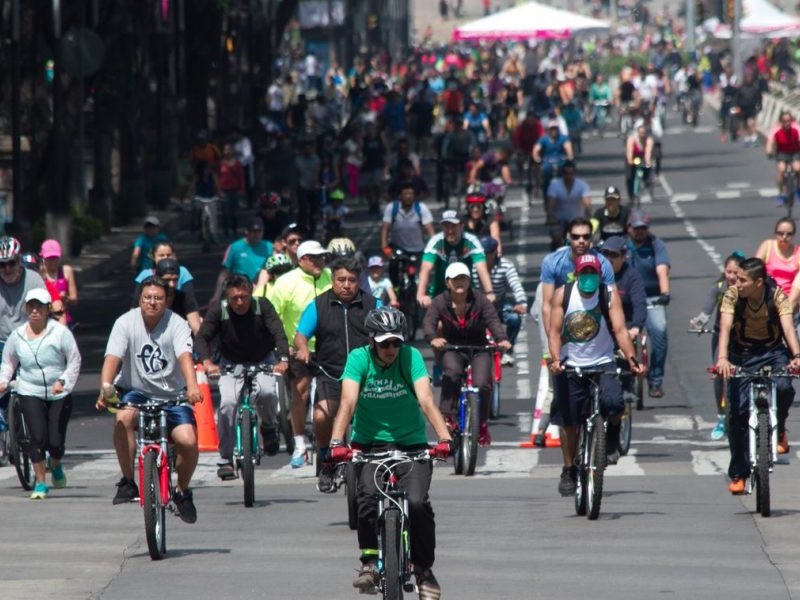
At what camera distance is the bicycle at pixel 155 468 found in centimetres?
1289

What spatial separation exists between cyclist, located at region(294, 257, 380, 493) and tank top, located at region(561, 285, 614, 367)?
1499 millimetres

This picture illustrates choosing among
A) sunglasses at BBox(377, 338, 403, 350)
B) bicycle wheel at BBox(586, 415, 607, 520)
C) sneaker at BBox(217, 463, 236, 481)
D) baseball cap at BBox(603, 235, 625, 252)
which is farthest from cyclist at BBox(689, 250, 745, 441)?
sunglasses at BBox(377, 338, 403, 350)

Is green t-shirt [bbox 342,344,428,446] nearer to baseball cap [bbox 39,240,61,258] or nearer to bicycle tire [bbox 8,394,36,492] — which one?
bicycle tire [bbox 8,394,36,492]

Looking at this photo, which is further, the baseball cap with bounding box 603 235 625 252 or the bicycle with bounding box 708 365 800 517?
the baseball cap with bounding box 603 235 625 252

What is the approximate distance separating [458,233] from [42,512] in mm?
5612

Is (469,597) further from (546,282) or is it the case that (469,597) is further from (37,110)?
(37,110)

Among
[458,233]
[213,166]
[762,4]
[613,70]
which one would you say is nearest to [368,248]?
[213,166]

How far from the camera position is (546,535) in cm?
1393

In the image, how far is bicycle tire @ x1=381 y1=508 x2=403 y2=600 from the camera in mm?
10430

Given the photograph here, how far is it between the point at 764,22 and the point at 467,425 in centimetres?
6540

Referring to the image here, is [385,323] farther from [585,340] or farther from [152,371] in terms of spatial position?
[585,340]

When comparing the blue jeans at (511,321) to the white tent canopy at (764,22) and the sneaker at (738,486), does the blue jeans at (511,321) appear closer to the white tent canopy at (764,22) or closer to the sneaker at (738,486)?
the sneaker at (738,486)

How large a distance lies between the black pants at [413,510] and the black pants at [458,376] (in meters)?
6.24

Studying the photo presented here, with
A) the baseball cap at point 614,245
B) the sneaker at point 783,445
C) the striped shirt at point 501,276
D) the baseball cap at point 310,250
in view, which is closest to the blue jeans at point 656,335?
the striped shirt at point 501,276
